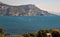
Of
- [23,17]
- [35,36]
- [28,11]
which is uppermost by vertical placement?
[35,36]

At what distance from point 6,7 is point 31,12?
149 centimetres

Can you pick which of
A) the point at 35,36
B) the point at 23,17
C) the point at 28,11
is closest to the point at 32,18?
the point at 23,17

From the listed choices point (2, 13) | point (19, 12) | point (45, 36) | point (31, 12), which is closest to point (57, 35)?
point (45, 36)

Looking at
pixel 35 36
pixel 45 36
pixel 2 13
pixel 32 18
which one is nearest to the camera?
pixel 45 36

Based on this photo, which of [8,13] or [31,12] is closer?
[8,13]

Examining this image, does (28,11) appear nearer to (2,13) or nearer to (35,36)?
(2,13)

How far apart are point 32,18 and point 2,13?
2674 mm

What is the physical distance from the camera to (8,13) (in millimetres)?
9336

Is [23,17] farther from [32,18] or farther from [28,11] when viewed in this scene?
[28,11]

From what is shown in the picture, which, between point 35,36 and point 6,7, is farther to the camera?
point 6,7

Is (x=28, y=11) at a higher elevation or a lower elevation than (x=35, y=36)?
lower

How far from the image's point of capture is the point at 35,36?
4.36m

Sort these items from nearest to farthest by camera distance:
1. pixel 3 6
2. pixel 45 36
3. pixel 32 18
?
pixel 45 36 < pixel 3 6 < pixel 32 18

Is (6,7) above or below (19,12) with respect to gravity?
above
